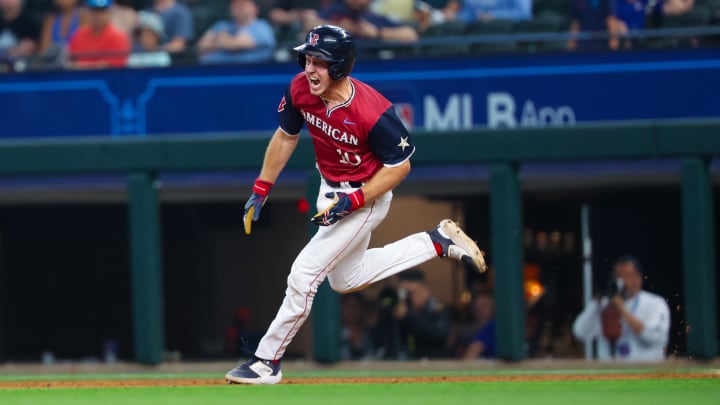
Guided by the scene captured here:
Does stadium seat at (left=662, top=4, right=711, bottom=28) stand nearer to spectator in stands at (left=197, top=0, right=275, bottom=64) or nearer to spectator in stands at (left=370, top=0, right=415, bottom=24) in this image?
spectator in stands at (left=370, top=0, right=415, bottom=24)

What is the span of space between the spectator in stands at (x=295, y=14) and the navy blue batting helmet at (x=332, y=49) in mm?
4627

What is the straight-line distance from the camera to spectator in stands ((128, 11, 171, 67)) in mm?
11391

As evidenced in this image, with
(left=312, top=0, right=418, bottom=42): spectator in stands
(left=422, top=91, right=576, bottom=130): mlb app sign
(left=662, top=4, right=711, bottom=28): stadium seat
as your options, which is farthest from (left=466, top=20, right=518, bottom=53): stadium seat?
(left=662, top=4, right=711, bottom=28): stadium seat

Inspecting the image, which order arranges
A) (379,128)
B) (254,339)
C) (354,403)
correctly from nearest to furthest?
(354,403), (379,128), (254,339)

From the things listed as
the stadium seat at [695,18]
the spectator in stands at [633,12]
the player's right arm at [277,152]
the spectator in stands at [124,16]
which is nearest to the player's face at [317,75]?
the player's right arm at [277,152]

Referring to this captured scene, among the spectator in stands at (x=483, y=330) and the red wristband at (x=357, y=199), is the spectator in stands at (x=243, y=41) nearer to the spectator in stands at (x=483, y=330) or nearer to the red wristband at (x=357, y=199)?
the spectator in stands at (x=483, y=330)

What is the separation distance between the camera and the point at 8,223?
41.8 feet

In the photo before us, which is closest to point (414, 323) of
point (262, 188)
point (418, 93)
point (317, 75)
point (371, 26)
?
point (418, 93)

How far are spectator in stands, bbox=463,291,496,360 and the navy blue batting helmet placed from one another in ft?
14.7

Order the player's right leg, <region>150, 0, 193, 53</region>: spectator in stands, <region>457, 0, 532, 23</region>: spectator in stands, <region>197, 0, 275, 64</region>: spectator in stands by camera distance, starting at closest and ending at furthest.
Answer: the player's right leg, <region>457, 0, 532, 23</region>: spectator in stands, <region>197, 0, 275, 64</region>: spectator in stands, <region>150, 0, 193, 53</region>: spectator in stands

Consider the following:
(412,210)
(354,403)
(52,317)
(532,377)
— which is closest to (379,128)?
(354,403)

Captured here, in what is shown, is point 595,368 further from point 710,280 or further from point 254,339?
point 254,339

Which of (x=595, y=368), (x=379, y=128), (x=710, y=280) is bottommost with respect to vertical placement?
(x=595, y=368)

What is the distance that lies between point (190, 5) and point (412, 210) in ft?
8.86
